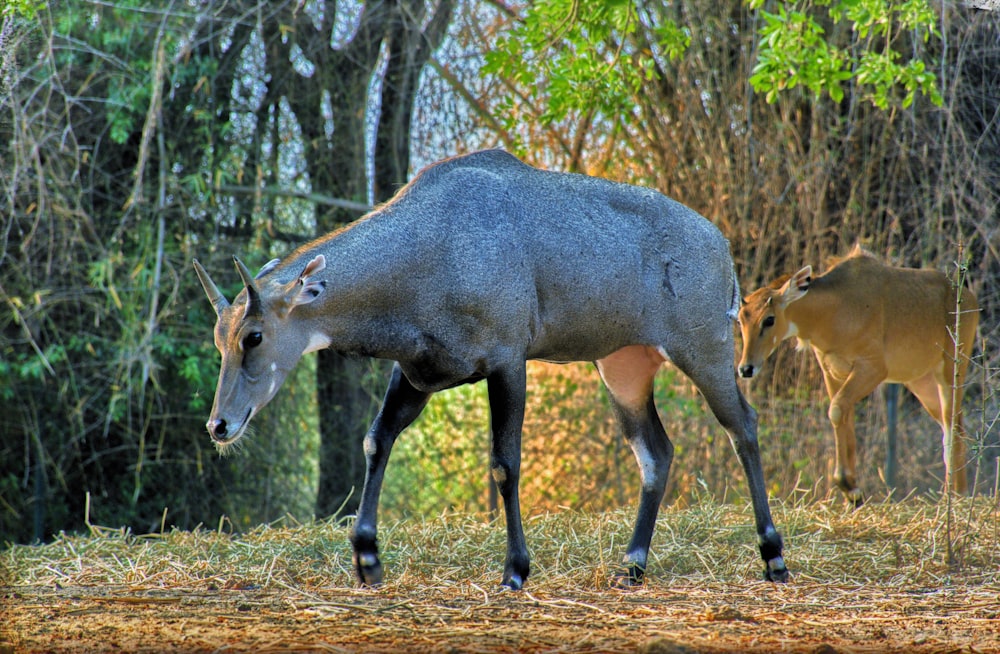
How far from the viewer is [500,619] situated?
12.2 feet

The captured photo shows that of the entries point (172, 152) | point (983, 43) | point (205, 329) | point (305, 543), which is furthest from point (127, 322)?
point (983, 43)

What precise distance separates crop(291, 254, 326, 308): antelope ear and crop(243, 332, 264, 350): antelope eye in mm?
184

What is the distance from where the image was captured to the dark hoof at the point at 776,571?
5.43 metres

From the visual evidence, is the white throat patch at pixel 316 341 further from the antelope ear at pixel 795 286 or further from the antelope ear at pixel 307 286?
the antelope ear at pixel 795 286

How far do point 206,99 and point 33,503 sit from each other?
3.58 metres

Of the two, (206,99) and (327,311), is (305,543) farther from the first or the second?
(206,99)

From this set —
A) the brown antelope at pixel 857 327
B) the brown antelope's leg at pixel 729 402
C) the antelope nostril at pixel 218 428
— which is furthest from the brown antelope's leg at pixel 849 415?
the antelope nostril at pixel 218 428

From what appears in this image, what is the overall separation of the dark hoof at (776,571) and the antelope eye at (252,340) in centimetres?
271

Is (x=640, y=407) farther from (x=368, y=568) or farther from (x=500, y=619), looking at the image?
(x=500, y=619)

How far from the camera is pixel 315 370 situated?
32.8 ft

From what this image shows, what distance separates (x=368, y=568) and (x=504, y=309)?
1304mm

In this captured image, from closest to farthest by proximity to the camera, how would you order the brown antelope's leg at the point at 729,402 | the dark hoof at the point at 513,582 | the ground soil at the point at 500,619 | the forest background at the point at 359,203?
1. the ground soil at the point at 500,619
2. the dark hoof at the point at 513,582
3. the brown antelope's leg at the point at 729,402
4. the forest background at the point at 359,203

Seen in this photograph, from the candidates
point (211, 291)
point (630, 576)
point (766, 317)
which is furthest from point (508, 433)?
point (766, 317)

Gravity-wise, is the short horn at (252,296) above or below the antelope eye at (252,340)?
above
